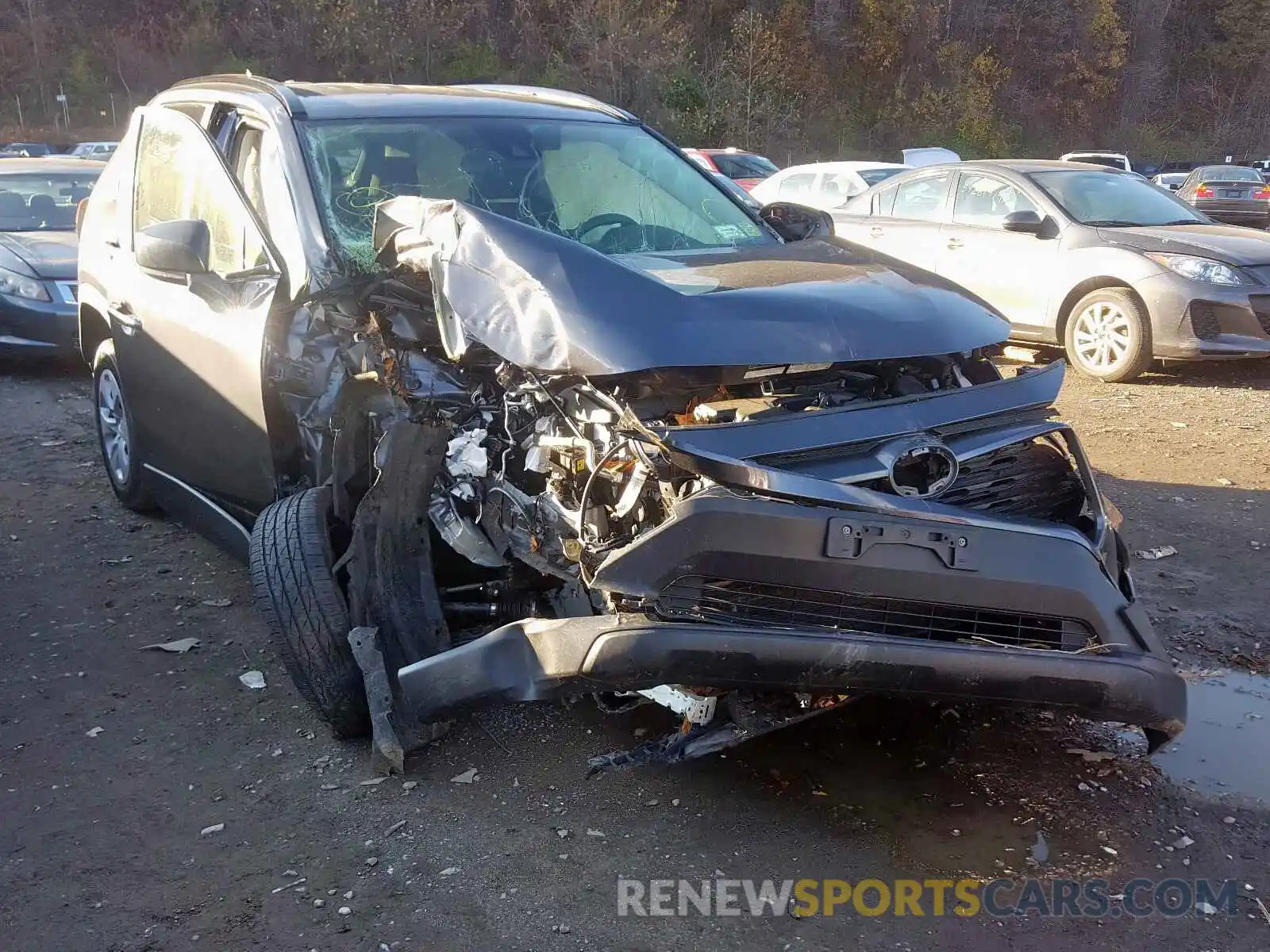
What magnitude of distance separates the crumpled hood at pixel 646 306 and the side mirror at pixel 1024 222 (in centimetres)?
567

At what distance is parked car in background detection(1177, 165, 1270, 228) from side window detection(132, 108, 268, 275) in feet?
60.4

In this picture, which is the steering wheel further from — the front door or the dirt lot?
the dirt lot

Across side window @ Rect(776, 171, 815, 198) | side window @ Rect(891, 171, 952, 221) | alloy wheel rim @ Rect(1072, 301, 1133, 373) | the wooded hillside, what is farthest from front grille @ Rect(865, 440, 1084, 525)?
the wooded hillside

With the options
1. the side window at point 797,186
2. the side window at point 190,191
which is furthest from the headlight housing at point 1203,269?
the side window at point 190,191

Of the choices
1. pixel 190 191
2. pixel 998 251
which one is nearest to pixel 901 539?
pixel 190 191

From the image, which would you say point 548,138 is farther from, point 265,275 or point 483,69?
point 483,69

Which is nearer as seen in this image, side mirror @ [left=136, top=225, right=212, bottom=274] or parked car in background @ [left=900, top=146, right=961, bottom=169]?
side mirror @ [left=136, top=225, right=212, bottom=274]

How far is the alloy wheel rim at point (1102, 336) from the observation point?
8430mm

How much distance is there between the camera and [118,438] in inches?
221

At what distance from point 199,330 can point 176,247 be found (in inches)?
16.3

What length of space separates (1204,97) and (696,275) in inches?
1984

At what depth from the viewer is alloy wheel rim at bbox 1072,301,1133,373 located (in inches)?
332

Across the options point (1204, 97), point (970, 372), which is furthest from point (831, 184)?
point (1204, 97)

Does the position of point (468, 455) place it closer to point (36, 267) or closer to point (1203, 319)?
point (1203, 319)
